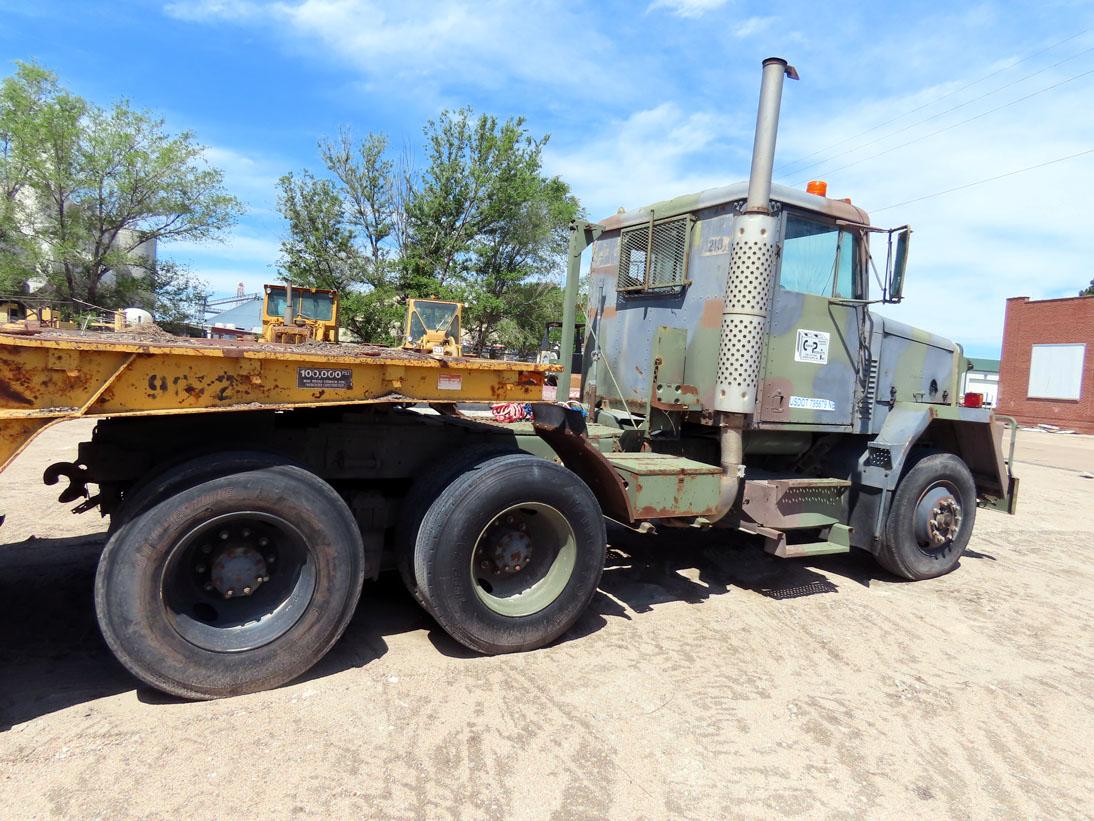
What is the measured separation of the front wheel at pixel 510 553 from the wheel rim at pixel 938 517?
11.0 ft

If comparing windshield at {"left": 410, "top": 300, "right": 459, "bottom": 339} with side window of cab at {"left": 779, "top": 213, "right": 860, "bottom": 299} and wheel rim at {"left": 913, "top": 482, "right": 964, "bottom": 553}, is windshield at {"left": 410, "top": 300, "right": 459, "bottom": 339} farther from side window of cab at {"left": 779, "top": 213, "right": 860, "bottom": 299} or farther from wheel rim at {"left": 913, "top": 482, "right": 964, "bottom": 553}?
wheel rim at {"left": 913, "top": 482, "right": 964, "bottom": 553}

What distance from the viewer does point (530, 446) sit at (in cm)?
434

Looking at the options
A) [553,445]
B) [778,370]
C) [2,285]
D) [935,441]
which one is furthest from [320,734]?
[2,285]

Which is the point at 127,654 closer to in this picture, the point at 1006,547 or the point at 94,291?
the point at 1006,547

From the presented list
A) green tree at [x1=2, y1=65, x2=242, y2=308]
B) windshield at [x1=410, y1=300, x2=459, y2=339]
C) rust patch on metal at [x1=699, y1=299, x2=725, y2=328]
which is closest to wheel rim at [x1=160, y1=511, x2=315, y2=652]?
rust patch on metal at [x1=699, y1=299, x2=725, y2=328]

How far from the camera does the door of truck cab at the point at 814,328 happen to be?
16.3ft

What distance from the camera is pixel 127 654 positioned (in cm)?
282

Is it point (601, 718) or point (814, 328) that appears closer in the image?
point (601, 718)

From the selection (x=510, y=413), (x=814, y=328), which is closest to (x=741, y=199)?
(x=814, y=328)

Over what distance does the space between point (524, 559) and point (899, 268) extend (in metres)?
3.51

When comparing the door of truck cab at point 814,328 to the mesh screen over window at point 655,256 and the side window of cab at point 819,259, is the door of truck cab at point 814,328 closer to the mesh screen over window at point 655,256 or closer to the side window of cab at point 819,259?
the side window of cab at point 819,259

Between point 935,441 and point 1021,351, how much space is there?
30801 mm

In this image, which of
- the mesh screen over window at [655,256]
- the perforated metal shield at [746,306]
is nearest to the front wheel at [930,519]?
the perforated metal shield at [746,306]

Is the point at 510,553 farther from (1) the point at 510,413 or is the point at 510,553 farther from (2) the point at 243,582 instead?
(1) the point at 510,413
